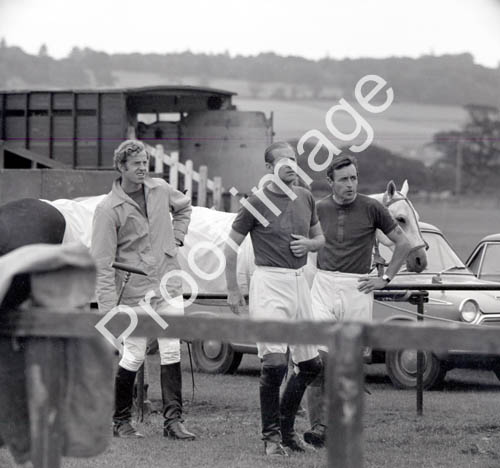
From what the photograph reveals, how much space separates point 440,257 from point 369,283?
444cm

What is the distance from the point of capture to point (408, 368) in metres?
9.27

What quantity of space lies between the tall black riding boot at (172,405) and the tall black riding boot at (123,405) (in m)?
0.20

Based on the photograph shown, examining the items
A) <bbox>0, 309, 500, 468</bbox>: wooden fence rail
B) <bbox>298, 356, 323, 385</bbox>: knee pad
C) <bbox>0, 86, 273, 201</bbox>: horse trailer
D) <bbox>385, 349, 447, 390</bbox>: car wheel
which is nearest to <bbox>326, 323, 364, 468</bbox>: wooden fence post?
<bbox>0, 309, 500, 468</bbox>: wooden fence rail

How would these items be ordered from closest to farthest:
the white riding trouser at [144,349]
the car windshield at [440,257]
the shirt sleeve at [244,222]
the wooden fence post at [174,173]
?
the shirt sleeve at [244,222]
the white riding trouser at [144,349]
the car windshield at [440,257]
the wooden fence post at [174,173]

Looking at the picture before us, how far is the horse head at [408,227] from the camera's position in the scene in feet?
25.5

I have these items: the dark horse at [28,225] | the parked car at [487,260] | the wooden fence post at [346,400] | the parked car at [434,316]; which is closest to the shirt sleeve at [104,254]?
the dark horse at [28,225]

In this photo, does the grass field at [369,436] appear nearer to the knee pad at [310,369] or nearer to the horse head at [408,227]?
the knee pad at [310,369]

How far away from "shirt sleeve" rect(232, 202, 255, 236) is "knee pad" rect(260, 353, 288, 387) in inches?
31.2

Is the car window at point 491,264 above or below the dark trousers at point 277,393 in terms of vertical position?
above

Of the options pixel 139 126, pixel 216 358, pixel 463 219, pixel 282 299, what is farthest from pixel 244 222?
pixel 463 219

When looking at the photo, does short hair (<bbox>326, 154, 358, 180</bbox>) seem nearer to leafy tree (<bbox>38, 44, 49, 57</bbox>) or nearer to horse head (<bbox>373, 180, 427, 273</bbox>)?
horse head (<bbox>373, 180, 427, 273</bbox>)

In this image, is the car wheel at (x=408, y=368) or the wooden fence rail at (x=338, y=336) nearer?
the wooden fence rail at (x=338, y=336)

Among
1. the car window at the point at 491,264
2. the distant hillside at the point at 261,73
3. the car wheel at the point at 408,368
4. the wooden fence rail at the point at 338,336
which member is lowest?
the car wheel at the point at 408,368

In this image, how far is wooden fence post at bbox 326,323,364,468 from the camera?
2.92m
